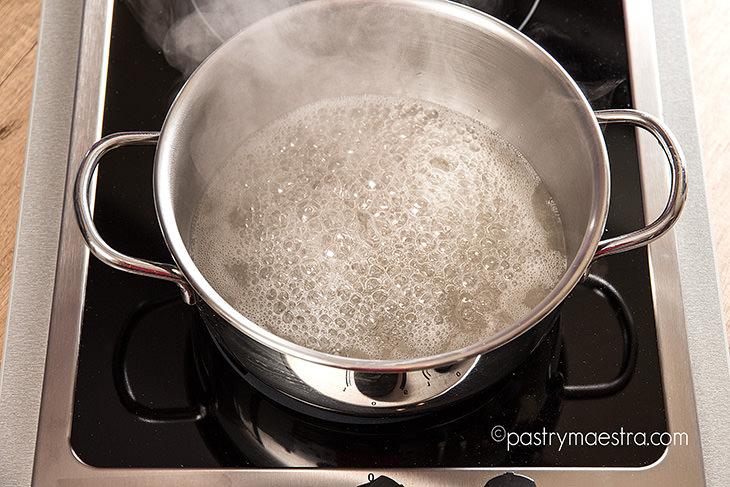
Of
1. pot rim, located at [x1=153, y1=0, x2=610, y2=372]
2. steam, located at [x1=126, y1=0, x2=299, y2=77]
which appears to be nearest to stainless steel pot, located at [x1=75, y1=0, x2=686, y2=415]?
pot rim, located at [x1=153, y1=0, x2=610, y2=372]

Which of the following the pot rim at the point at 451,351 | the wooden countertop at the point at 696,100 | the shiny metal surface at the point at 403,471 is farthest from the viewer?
the wooden countertop at the point at 696,100

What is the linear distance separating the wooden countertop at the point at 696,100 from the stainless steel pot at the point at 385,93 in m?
0.16

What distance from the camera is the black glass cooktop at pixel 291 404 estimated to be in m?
0.73

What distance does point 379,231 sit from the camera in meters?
0.80

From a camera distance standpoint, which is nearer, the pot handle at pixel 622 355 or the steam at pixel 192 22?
the pot handle at pixel 622 355

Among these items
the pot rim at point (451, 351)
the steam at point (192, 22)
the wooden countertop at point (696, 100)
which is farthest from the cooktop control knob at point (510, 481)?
the steam at point (192, 22)

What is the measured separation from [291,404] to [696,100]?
0.56 meters

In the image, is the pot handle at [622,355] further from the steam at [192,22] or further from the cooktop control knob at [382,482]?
the steam at [192,22]

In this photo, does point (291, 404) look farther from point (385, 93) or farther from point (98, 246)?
point (385, 93)

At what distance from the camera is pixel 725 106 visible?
0.93 m

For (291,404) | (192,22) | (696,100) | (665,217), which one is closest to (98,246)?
(291,404)

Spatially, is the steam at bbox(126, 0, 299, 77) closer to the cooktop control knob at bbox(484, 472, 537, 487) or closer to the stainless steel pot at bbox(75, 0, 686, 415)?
the stainless steel pot at bbox(75, 0, 686, 415)

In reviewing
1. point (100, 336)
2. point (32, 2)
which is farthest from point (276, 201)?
point (32, 2)

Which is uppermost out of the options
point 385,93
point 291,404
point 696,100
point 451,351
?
point 696,100
